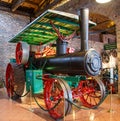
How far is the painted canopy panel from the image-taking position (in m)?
4.24

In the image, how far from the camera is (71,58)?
4078 mm

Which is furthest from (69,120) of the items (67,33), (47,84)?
(67,33)

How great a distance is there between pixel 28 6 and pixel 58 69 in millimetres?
6274

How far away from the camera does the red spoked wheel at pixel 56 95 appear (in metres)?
3.54

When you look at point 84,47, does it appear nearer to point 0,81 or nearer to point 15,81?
point 15,81

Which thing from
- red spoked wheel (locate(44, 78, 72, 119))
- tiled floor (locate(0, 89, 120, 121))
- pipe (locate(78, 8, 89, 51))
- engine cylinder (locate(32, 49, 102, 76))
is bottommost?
tiled floor (locate(0, 89, 120, 121))

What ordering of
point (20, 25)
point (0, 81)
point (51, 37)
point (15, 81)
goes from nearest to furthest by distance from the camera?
point (15, 81) < point (51, 37) < point (0, 81) < point (20, 25)

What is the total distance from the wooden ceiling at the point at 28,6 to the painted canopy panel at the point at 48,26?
102 inches

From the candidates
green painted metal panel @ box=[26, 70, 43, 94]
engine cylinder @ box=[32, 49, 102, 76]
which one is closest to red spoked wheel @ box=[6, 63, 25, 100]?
green painted metal panel @ box=[26, 70, 43, 94]

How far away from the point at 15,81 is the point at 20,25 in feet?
15.4

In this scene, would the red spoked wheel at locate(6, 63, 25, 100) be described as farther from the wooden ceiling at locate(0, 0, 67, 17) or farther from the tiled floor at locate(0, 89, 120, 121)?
the wooden ceiling at locate(0, 0, 67, 17)

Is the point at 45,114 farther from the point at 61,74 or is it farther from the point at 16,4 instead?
the point at 16,4

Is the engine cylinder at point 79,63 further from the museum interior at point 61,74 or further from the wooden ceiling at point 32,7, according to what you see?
the wooden ceiling at point 32,7

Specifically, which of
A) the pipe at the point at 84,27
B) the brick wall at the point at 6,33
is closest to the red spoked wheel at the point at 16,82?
the pipe at the point at 84,27
